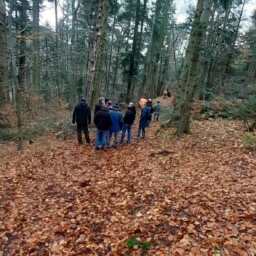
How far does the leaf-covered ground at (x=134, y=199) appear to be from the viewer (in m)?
4.77

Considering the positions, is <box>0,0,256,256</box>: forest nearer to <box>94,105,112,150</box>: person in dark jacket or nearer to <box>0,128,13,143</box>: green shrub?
<box>0,128,13,143</box>: green shrub

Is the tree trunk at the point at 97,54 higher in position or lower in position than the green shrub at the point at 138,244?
higher

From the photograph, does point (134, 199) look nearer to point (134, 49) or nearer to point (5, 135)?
point (5, 135)

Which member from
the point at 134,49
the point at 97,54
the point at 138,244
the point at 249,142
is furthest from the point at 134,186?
the point at 134,49

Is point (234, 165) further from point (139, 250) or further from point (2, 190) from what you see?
point (2, 190)

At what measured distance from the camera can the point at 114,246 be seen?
15.6 ft

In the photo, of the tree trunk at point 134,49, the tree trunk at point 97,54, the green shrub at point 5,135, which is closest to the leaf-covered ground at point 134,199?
the green shrub at point 5,135

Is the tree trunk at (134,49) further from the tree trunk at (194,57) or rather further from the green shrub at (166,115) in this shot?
the tree trunk at (194,57)

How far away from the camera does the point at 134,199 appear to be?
6422mm

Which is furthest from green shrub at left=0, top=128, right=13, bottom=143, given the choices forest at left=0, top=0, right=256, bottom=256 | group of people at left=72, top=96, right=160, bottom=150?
group of people at left=72, top=96, right=160, bottom=150

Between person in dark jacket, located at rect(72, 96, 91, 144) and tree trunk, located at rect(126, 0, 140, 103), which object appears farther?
tree trunk, located at rect(126, 0, 140, 103)

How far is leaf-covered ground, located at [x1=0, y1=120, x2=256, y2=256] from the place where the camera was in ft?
15.7

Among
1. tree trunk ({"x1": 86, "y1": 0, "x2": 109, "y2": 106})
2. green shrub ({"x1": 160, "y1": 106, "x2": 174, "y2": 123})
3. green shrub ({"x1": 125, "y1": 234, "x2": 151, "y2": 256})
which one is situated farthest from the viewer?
green shrub ({"x1": 160, "y1": 106, "x2": 174, "y2": 123})

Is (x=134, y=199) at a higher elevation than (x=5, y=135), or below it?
higher
